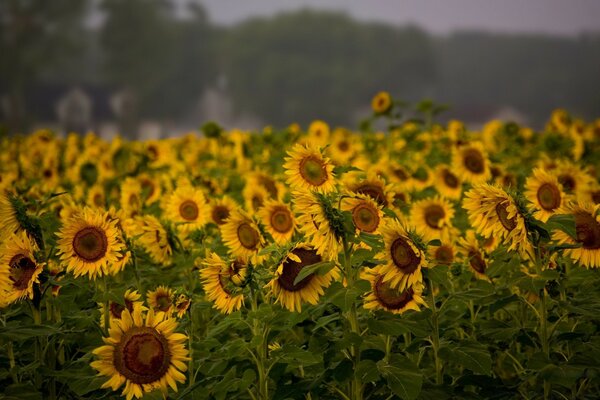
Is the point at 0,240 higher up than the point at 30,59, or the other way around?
the point at 30,59

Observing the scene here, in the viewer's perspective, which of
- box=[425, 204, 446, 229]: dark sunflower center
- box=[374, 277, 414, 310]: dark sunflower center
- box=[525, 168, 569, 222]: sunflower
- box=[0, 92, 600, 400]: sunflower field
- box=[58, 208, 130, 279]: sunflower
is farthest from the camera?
box=[425, 204, 446, 229]: dark sunflower center

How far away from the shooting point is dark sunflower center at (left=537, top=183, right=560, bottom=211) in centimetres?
438

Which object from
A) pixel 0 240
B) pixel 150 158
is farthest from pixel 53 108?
pixel 0 240

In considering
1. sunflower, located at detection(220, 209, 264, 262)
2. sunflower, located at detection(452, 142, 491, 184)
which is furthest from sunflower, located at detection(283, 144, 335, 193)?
sunflower, located at detection(452, 142, 491, 184)

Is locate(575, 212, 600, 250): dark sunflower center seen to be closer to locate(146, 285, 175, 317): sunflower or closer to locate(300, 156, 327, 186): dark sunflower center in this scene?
locate(300, 156, 327, 186): dark sunflower center

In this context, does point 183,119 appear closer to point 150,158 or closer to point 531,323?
point 150,158

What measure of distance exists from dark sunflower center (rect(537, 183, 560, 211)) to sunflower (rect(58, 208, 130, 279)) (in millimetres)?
2413

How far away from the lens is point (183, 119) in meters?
51.5

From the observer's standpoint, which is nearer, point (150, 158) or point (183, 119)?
point (150, 158)

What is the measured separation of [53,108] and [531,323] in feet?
143

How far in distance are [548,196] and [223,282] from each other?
82.9 inches

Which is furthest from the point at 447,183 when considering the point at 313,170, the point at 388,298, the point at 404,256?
the point at 404,256

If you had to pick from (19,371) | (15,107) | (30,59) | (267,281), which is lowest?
(19,371)

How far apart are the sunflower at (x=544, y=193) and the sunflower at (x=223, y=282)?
6.52ft
